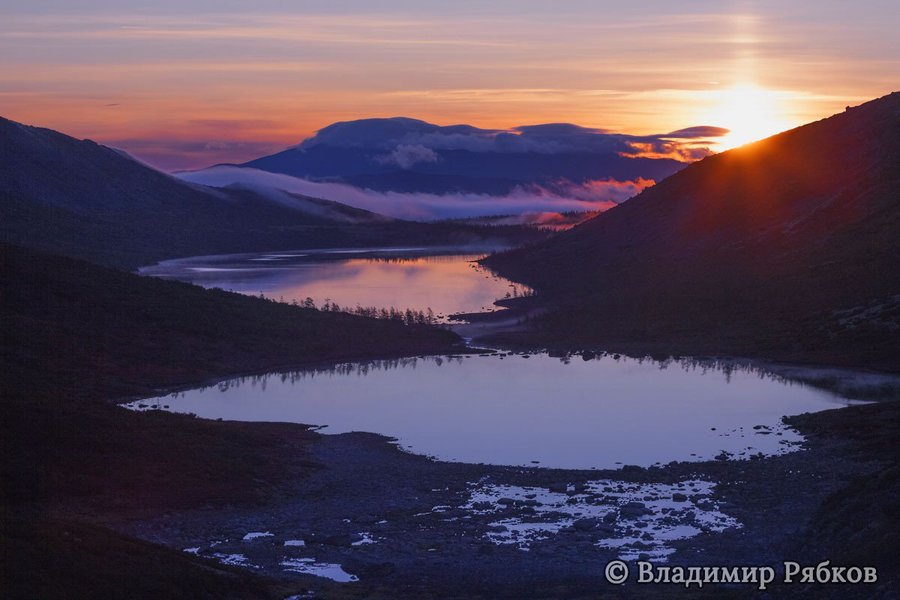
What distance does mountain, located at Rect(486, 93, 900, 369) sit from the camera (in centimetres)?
5800

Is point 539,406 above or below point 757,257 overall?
below

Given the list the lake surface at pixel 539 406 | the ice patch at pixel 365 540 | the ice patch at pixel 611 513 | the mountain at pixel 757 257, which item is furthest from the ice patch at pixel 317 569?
the mountain at pixel 757 257

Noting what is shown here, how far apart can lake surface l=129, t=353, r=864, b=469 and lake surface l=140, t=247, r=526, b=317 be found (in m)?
22.0

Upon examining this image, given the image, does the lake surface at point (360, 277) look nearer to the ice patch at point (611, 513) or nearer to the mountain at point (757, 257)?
the mountain at point (757, 257)

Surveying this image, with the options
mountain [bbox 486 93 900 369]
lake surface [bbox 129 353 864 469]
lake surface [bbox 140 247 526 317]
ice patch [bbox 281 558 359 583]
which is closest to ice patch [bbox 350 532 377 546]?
ice patch [bbox 281 558 359 583]

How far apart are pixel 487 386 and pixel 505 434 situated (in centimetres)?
916

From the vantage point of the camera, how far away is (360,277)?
10712 cm

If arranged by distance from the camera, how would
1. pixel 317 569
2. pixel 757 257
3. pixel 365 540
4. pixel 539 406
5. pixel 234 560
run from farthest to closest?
pixel 757 257 → pixel 539 406 → pixel 365 540 → pixel 234 560 → pixel 317 569

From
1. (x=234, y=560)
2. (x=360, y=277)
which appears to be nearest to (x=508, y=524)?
(x=234, y=560)

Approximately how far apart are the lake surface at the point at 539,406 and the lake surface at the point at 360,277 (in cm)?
2202

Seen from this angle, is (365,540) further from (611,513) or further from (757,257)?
(757,257)

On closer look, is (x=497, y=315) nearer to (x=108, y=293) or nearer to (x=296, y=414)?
(x=108, y=293)

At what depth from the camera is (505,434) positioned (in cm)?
3653

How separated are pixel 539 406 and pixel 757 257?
151ft
